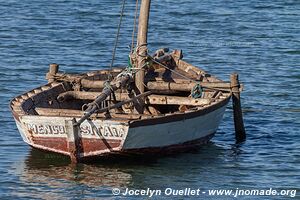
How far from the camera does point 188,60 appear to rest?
3369 cm

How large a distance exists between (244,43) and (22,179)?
60.2 ft

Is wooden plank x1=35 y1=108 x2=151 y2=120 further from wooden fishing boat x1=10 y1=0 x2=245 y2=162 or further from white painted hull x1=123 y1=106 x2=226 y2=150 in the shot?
white painted hull x1=123 y1=106 x2=226 y2=150

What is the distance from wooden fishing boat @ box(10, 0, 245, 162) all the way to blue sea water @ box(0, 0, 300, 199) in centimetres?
57

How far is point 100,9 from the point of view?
4438 centimetres

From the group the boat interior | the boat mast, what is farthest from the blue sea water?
the boat mast

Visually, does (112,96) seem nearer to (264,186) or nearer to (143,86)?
(143,86)

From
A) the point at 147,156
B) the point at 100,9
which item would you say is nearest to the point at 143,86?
the point at 147,156

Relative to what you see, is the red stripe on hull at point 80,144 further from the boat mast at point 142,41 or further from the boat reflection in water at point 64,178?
the boat mast at point 142,41

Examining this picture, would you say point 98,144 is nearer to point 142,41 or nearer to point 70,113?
point 70,113

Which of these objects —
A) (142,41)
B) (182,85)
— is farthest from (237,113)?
(142,41)

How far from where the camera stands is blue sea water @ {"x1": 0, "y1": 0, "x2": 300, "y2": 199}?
19.9 meters

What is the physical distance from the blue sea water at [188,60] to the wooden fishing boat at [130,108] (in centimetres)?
57

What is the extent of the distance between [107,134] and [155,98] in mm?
2861

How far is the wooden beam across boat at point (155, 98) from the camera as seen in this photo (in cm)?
2147
